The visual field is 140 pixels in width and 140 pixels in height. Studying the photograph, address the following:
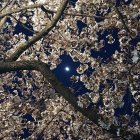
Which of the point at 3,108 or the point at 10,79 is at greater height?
the point at 10,79

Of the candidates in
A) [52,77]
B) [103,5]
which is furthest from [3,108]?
[52,77]

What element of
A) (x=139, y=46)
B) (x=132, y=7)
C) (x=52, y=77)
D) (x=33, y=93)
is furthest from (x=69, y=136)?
(x=52, y=77)

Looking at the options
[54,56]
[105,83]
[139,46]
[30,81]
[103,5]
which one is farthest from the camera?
[54,56]

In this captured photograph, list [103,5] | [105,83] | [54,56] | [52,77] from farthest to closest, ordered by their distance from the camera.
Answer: [54,56] → [103,5] → [105,83] → [52,77]

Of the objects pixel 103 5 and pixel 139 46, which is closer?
pixel 139 46

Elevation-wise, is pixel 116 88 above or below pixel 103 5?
below

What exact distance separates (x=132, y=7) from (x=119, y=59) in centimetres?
260

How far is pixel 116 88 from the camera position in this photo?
1493 cm

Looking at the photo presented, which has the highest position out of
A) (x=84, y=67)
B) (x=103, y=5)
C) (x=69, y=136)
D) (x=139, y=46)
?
(x=103, y=5)

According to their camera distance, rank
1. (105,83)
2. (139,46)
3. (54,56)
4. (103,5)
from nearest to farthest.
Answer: (139,46), (105,83), (103,5), (54,56)

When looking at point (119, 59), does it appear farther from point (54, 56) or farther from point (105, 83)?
point (54, 56)

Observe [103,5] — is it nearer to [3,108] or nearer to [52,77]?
[3,108]

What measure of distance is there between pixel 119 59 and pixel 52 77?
949 cm

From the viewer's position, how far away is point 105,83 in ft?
51.4
